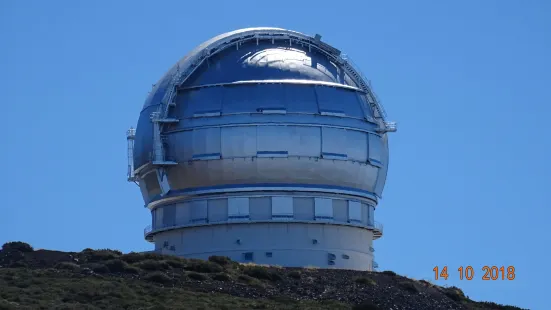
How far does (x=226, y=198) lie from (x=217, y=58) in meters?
7.19

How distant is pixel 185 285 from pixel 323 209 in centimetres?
1207

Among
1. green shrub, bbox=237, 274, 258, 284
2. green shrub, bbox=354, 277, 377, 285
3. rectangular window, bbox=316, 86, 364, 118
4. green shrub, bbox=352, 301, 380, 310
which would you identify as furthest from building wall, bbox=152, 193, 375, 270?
green shrub, bbox=352, 301, 380, 310

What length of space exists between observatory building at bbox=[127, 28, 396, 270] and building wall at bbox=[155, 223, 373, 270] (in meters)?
0.05

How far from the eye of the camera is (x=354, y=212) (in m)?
63.1

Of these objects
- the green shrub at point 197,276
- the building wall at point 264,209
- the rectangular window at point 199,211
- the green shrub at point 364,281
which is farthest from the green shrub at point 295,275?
the rectangular window at point 199,211

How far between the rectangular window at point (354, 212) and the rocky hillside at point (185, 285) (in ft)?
18.4

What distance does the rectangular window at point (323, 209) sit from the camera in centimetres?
6147

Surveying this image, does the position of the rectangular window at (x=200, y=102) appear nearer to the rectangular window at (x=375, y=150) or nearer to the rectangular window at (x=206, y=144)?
the rectangular window at (x=206, y=144)

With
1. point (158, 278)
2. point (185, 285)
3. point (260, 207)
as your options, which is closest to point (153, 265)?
→ point (158, 278)

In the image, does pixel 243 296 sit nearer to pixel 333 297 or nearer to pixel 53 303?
pixel 333 297

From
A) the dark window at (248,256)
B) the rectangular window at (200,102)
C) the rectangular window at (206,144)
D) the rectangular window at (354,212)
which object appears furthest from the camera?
the rectangular window at (354,212)

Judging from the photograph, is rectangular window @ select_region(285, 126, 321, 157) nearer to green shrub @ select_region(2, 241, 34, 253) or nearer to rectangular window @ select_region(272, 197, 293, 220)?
rectangular window @ select_region(272, 197, 293, 220)

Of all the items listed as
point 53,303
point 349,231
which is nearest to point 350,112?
point 349,231

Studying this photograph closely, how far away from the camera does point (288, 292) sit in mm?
52188
